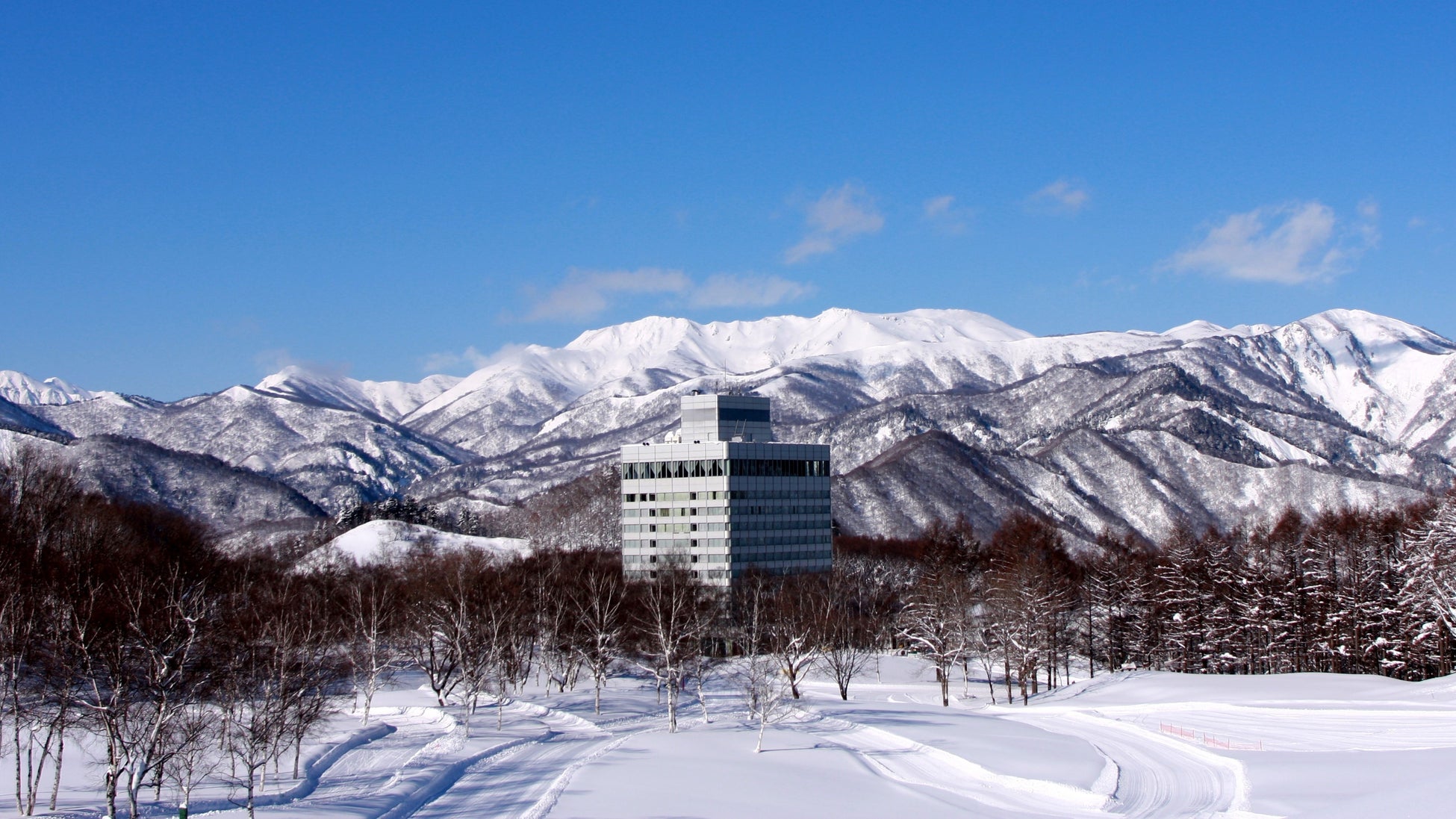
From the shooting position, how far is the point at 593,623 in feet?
285

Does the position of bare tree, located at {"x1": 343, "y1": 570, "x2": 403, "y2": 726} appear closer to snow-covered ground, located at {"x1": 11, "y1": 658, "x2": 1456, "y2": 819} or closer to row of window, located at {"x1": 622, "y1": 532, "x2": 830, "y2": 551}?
snow-covered ground, located at {"x1": 11, "y1": 658, "x2": 1456, "y2": 819}

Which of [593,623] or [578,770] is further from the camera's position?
[593,623]

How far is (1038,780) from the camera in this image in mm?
51281

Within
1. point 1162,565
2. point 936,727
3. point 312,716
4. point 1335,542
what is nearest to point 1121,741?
point 936,727

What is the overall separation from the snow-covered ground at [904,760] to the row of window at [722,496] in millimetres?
56681

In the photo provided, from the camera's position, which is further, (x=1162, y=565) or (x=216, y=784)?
(x=1162, y=565)

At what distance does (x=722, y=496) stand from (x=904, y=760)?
82.7m

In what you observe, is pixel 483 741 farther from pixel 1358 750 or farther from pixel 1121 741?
pixel 1358 750

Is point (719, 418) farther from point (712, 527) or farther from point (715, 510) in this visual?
point (712, 527)

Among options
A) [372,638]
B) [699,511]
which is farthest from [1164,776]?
[699,511]

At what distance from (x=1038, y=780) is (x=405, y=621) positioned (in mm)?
62053

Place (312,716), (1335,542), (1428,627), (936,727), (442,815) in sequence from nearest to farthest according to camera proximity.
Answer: (442,815) < (312,716) < (936,727) < (1428,627) < (1335,542)

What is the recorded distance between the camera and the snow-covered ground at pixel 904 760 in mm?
46656

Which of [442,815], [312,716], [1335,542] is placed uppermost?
[1335,542]
